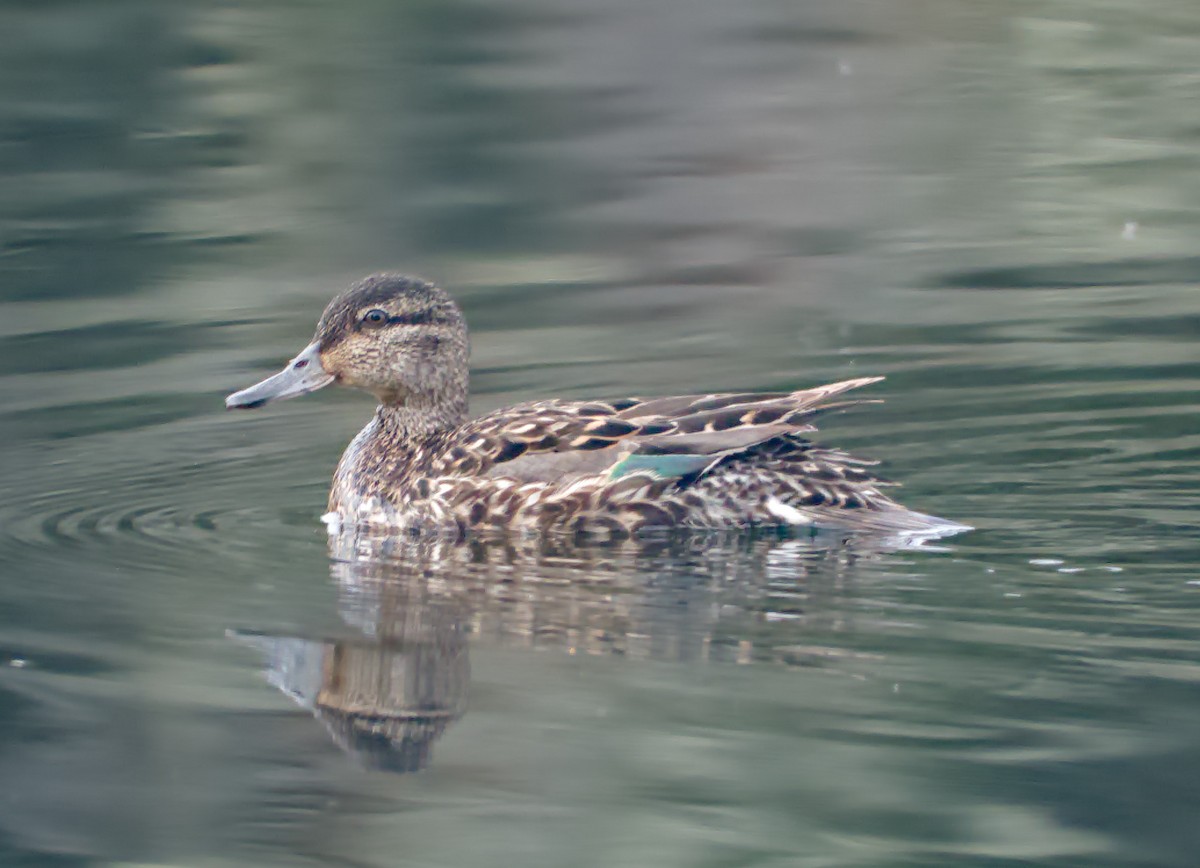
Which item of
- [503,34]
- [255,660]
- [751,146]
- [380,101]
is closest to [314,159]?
[380,101]

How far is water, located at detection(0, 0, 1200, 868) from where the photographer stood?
5352 millimetres

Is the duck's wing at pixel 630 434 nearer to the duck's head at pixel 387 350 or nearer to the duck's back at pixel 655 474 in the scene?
the duck's back at pixel 655 474

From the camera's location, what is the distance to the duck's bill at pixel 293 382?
8.17m

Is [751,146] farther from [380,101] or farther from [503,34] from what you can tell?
[503,34]

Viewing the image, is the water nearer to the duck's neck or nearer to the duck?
the duck

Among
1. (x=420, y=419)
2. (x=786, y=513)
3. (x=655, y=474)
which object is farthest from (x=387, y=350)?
(x=786, y=513)

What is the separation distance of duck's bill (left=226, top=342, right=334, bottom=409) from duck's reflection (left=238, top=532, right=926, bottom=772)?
0.70 meters

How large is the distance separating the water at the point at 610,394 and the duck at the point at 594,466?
0.67 ft

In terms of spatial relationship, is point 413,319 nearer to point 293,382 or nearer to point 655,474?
point 293,382

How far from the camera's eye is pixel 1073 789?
204 inches

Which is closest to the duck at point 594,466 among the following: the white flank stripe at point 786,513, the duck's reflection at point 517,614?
the white flank stripe at point 786,513

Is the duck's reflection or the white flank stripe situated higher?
the white flank stripe

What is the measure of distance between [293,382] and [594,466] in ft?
4.36

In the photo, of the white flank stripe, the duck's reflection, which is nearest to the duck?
the white flank stripe
